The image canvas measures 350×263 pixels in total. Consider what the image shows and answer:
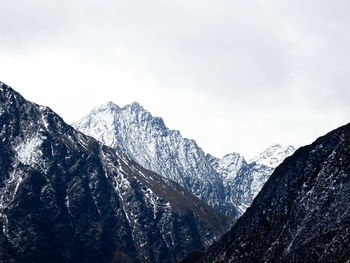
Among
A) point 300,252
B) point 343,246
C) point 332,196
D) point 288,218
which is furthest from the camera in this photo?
point 288,218

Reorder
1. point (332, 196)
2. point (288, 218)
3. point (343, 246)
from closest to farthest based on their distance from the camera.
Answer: point (343, 246), point (332, 196), point (288, 218)

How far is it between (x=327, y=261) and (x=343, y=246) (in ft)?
21.1

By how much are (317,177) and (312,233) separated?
31159 millimetres

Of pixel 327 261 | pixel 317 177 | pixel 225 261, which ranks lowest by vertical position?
pixel 327 261

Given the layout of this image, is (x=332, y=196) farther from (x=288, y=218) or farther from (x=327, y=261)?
(x=327, y=261)

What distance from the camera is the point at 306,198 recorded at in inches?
7721

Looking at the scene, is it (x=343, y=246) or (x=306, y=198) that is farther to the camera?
(x=306, y=198)

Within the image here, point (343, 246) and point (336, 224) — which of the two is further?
point (336, 224)

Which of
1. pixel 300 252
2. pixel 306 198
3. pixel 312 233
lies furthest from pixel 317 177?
pixel 300 252

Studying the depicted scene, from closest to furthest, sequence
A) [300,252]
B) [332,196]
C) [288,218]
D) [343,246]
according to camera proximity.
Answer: [343,246] < [300,252] < [332,196] < [288,218]

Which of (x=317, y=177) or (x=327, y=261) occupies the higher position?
(x=317, y=177)

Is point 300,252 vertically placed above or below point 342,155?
below

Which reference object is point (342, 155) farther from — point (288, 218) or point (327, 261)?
point (327, 261)

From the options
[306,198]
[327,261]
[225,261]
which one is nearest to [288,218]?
[306,198]
